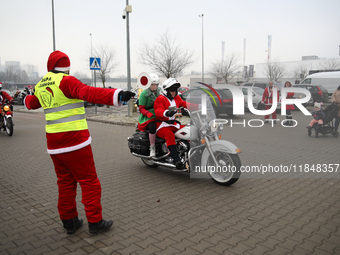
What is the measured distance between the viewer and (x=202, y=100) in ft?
17.8

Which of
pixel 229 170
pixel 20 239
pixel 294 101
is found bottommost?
pixel 20 239

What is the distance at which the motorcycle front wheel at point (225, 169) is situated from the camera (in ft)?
16.3

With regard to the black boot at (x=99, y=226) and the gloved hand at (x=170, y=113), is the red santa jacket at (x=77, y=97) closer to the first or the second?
the black boot at (x=99, y=226)

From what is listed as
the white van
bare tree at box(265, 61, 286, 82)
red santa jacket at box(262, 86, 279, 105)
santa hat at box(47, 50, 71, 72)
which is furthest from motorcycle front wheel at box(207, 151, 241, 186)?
bare tree at box(265, 61, 286, 82)

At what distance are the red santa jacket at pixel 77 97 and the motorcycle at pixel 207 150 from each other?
176cm

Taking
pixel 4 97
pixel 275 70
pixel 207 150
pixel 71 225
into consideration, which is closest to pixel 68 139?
pixel 71 225

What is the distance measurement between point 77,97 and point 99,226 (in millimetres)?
1547

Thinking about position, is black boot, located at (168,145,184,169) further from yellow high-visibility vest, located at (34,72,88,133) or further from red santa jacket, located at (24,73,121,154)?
yellow high-visibility vest, located at (34,72,88,133)

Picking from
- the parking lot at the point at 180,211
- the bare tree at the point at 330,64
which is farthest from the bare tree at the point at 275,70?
the parking lot at the point at 180,211

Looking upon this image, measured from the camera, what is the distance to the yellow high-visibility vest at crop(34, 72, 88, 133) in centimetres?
338

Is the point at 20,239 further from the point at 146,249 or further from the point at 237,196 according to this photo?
the point at 237,196

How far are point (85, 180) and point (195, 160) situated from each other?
243cm

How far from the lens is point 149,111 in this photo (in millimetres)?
6117

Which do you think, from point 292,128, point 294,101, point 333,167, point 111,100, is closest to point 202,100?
point 111,100
